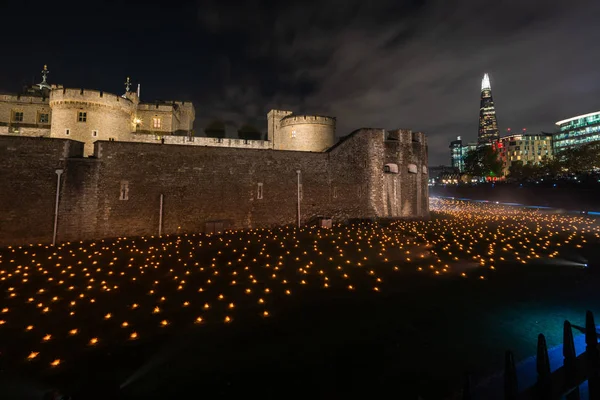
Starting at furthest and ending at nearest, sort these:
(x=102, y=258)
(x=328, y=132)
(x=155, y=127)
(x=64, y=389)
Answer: (x=155, y=127)
(x=328, y=132)
(x=102, y=258)
(x=64, y=389)

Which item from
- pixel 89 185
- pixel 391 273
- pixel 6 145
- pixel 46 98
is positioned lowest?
pixel 391 273

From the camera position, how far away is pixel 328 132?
3161cm

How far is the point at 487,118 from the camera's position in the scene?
158500 millimetres

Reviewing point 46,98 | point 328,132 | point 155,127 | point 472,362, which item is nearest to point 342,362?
point 472,362

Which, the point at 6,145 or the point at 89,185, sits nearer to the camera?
the point at 6,145

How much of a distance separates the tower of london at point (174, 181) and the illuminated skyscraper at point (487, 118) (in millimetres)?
168862

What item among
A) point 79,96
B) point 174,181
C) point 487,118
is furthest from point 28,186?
point 487,118

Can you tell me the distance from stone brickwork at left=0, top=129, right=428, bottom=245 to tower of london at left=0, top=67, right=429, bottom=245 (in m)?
0.05

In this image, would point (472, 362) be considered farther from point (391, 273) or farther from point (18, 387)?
point (18, 387)

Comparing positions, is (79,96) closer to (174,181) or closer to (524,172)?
(174,181)

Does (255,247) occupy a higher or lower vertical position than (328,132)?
lower

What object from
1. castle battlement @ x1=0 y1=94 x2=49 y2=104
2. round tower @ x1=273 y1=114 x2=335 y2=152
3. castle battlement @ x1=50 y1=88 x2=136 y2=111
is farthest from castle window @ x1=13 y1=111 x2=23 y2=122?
round tower @ x1=273 y1=114 x2=335 y2=152

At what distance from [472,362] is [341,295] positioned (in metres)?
3.49

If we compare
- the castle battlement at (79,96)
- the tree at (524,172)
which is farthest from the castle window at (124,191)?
the tree at (524,172)
